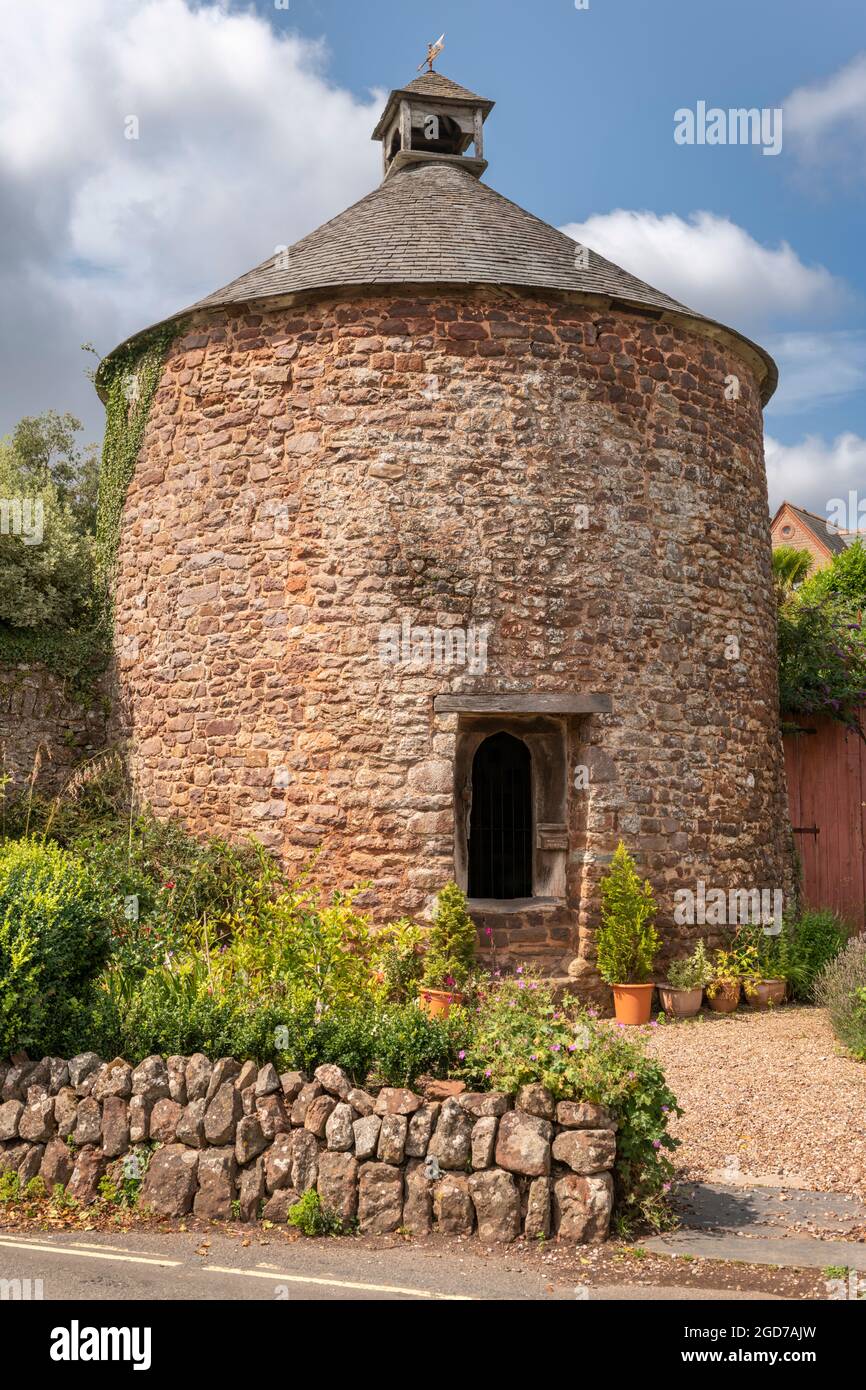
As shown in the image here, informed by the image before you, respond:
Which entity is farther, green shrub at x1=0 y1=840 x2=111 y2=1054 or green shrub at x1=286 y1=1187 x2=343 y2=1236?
green shrub at x1=0 y1=840 x2=111 y2=1054

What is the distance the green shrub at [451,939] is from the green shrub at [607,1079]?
304cm

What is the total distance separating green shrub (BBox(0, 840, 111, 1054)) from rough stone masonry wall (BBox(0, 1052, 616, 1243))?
23 cm

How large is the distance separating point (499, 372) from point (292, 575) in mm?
2575

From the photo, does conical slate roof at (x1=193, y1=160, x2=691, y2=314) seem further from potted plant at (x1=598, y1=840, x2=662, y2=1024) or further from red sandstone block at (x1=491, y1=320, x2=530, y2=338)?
potted plant at (x1=598, y1=840, x2=662, y2=1024)

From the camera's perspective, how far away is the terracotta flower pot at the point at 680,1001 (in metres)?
9.51

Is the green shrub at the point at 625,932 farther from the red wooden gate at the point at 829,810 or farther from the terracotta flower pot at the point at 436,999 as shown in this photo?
the red wooden gate at the point at 829,810

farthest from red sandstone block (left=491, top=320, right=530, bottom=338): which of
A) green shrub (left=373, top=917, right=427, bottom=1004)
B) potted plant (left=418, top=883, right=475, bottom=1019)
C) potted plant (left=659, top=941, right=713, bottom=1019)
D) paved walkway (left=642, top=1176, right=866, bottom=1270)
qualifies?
paved walkway (left=642, top=1176, right=866, bottom=1270)

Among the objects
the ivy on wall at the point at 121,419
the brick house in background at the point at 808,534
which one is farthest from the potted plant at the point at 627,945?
the brick house in background at the point at 808,534

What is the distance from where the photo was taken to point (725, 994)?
32.0 ft

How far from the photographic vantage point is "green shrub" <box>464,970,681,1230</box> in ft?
16.9

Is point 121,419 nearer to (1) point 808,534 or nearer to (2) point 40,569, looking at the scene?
(2) point 40,569

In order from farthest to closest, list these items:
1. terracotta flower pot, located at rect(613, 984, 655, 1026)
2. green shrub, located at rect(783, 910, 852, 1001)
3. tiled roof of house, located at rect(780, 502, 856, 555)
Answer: tiled roof of house, located at rect(780, 502, 856, 555)
green shrub, located at rect(783, 910, 852, 1001)
terracotta flower pot, located at rect(613, 984, 655, 1026)

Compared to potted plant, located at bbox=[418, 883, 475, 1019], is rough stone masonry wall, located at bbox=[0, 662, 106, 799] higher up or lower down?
higher up

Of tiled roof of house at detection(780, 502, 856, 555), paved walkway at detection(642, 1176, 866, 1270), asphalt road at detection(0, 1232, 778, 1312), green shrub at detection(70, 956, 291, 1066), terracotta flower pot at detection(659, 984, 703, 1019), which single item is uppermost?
tiled roof of house at detection(780, 502, 856, 555)
